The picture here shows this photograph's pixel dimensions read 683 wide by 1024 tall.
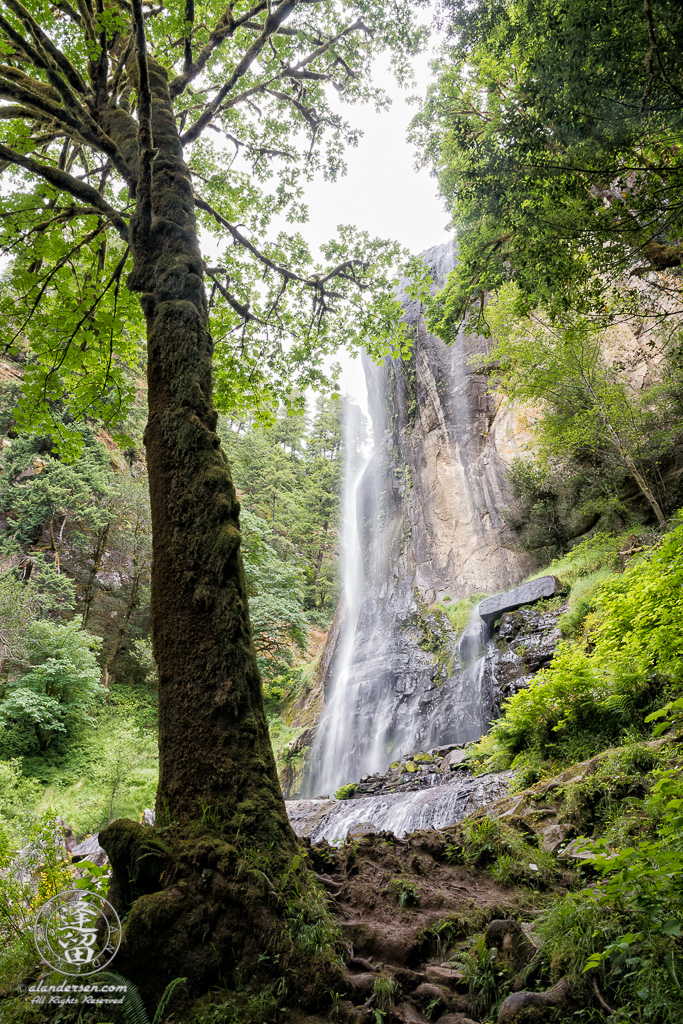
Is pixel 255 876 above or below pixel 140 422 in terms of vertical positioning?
below

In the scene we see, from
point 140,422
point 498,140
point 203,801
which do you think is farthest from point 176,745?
point 140,422

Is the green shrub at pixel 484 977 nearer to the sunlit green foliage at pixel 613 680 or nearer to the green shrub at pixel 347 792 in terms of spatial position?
the sunlit green foliage at pixel 613 680

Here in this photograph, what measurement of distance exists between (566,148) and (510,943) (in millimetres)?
6773

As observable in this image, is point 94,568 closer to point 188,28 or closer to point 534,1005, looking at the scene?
point 188,28

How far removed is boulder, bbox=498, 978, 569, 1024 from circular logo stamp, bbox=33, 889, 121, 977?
1518mm

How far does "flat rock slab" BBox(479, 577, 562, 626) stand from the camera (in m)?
9.80

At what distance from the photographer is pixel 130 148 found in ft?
15.4

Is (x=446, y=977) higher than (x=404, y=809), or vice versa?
(x=446, y=977)

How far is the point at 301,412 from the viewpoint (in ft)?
25.6

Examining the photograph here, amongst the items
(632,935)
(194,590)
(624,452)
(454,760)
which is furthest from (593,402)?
(632,935)

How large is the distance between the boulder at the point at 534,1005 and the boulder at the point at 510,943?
298 mm

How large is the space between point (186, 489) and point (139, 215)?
8.31ft

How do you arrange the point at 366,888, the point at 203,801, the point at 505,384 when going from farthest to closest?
1. the point at 505,384
2. the point at 366,888
3. the point at 203,801

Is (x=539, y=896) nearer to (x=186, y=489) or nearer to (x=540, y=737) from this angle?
(x=540, y=737)
